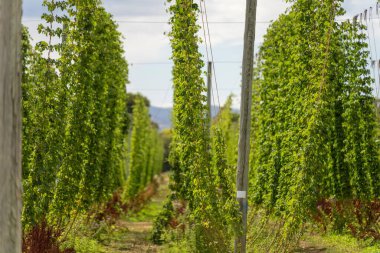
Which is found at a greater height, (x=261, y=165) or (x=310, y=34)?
(x=310, y=34)

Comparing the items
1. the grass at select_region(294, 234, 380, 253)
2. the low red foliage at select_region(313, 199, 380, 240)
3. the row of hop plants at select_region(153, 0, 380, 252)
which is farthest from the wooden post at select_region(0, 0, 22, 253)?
the low red foliage at select_region(313, 199, 380, 240)

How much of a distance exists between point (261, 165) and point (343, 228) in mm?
2779

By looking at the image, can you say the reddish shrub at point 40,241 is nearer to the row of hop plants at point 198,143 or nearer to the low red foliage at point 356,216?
the row of hop plants at point 198,143

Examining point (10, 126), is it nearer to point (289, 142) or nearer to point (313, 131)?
point (313, 131)

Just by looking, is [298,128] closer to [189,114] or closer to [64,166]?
[189,114]

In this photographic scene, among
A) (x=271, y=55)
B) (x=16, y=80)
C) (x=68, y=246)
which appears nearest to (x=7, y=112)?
(x=16, y=80)

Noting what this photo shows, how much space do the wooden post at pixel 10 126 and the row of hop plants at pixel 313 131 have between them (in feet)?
29.4

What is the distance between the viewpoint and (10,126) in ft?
22.2

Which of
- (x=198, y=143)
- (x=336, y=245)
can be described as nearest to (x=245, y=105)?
(x=198, y=143)

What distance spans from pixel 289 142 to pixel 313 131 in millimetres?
1829

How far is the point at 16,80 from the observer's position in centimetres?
676

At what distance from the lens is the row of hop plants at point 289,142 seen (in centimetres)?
1430

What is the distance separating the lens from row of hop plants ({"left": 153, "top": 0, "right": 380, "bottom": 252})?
14.3m

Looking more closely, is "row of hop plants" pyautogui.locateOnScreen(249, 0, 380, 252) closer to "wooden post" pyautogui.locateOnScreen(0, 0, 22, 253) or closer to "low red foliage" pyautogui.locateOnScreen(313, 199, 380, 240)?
"low red foliage" pyautogui.locateOnScreen(313, 199, 380, 240)
